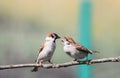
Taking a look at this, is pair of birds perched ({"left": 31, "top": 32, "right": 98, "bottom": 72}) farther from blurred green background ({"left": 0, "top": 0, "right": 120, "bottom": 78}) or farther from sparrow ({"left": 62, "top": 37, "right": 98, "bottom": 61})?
blurred green background ({"left": 0, "top": 0, "right": 120, "bottom": 78})

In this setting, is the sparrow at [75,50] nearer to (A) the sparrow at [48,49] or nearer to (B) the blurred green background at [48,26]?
(A) the sparrow at [48,49]

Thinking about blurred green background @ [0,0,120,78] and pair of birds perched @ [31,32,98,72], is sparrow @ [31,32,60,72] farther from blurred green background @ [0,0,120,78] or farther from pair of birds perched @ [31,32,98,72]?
blurred green background @ [0,0,120,78]

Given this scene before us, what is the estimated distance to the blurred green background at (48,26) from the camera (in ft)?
5.81

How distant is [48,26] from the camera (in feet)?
5.85

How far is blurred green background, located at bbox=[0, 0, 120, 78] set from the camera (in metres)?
1.77

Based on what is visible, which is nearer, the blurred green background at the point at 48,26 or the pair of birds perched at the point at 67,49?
the pair of birds perched at the point at 67,49

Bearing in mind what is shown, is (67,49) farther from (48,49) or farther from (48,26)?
(48,26)

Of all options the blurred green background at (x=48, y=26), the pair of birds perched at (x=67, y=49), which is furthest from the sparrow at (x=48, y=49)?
the blurred green background at (x=48, y=26)

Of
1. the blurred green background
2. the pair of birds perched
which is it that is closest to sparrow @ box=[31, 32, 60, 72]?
the pair of birds perched

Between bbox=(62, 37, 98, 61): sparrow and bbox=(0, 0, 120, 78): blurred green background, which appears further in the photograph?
bbox=(0, 0, 120, 78): blurred green background

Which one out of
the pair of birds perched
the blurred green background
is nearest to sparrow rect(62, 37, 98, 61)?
the pair of birds perched

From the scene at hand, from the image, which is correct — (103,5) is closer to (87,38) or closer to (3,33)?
(87,38)

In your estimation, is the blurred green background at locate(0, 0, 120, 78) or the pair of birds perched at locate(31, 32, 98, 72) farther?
the blurred green background at locate(0, 0, 120, 78)

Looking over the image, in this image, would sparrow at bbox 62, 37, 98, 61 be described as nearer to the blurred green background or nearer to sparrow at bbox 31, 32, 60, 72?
sparrow at bbox 31, 32, 60, 72
